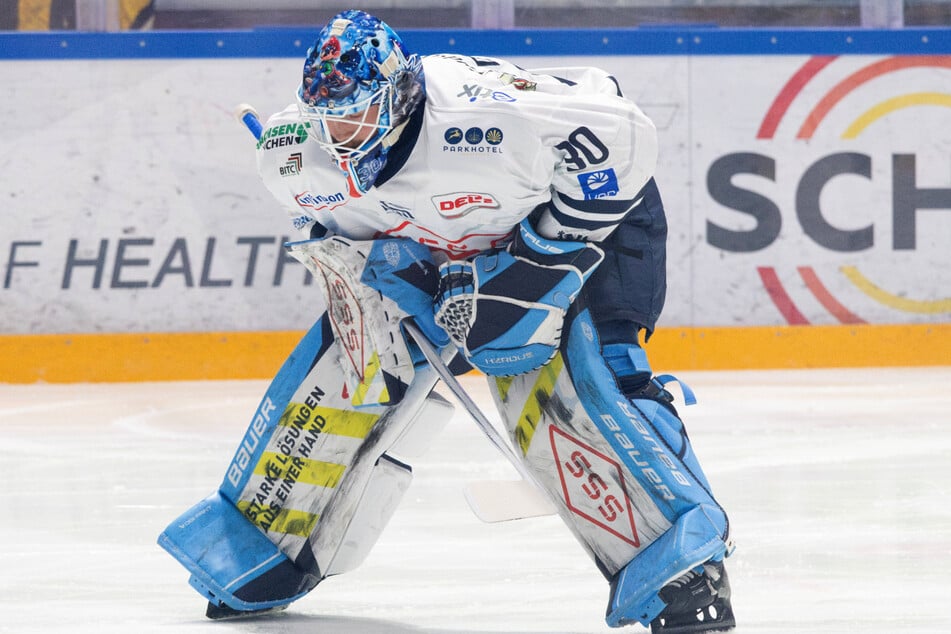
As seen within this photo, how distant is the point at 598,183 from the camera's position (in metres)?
2.11

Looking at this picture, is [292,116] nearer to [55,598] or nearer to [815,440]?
[55,598]

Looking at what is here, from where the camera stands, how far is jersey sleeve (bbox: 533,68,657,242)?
210 centimetres

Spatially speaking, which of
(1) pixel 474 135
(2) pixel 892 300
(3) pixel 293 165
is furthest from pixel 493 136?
(2) pixel 892 300

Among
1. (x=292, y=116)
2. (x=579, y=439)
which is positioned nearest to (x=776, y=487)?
(x=579, y=439)

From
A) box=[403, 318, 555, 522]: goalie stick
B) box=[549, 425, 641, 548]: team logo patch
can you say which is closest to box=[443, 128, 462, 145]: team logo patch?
box=[403, 318, 555, 522]: goalie stick

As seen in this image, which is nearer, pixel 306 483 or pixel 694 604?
pixel 694 604

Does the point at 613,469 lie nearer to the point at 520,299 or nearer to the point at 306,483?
the point at 520,299

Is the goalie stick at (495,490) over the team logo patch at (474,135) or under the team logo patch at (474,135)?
under

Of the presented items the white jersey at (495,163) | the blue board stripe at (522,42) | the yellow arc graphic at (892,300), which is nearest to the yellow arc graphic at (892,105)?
the blue board stripe at (522,42)

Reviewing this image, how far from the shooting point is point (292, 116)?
2322mm

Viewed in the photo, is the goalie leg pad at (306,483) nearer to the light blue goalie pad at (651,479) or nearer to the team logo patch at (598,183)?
the light blue goalie pad at (651,479)

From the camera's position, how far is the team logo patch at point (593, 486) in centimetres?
213

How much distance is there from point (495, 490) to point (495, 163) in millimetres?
503

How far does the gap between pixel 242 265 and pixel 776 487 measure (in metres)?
2.98
